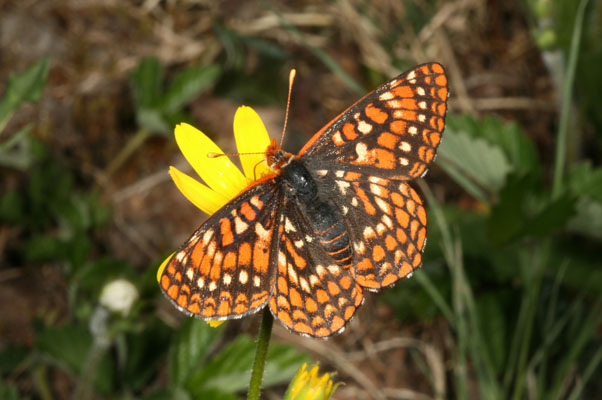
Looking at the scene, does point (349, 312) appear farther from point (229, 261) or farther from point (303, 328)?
point (229, 261)

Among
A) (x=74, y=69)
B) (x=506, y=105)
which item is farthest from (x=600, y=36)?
(x=74, y=69)

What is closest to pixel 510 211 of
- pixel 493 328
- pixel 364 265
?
pixel 493 328

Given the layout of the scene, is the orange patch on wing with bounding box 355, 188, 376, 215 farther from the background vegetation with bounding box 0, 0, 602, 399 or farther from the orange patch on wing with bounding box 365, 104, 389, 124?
Result: the background vegetation with bounding box 0, 0, 602, 399

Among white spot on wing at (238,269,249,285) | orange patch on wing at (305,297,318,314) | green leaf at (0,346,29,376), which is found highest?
white spot on wing at (238,269,249,285)

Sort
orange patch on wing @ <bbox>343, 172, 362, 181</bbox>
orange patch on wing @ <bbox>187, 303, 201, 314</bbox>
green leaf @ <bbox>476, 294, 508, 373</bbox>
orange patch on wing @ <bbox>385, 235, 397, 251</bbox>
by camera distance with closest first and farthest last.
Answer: orange patch on wing @ <bbox>187, 303, 201, 314</bbox>
orange patch on wing @ <bbox>385, 235, 397, 251</bbox>
orange patch on wing @ <bbox>343, 172, 362, 181</bbox>
green leaf @ <bbox>476, 294, 508, 373</bbox>

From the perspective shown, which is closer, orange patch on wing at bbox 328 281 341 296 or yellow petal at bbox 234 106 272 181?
orange patch on wing at bbox 328 281 341 296

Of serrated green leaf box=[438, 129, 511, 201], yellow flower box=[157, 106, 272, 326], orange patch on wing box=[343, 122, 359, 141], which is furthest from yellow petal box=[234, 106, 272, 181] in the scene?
serrated green leaf box=[438, 129, 511, 201]

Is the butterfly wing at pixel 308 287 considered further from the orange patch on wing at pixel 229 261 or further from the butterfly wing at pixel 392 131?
the butterfly wing at pixel 392 131
